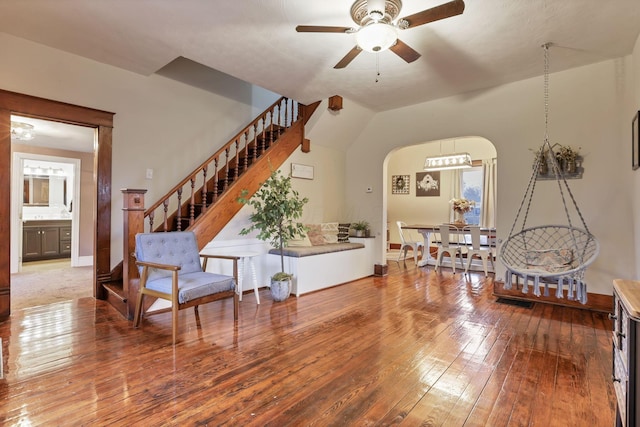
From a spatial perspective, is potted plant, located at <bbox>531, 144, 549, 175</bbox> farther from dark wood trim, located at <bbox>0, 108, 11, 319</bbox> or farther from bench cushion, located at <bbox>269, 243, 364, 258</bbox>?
dark wood trim, located at <bbox>0, 108, 11, 319</bbox>

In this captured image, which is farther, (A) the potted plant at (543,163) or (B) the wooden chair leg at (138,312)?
(A) the potted plant at (543,163)

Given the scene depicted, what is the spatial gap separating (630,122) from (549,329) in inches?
89.1

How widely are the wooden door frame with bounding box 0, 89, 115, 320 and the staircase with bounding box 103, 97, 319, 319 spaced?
1.09 ft

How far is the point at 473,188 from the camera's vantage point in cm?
766

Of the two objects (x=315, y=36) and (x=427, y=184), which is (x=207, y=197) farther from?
(x=427, y=184)

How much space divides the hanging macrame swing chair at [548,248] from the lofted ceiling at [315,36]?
1.39 feet

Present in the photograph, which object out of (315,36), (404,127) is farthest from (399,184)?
(315,36)

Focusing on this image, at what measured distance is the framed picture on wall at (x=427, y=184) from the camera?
8.10 meters

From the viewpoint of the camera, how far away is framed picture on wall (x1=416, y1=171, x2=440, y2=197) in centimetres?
810

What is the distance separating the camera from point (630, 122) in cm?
323

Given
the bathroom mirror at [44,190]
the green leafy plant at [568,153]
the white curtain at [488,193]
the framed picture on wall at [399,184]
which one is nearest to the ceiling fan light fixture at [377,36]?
the green leafy plant at [568,153]

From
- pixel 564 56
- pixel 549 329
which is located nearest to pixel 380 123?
pixel 564 56

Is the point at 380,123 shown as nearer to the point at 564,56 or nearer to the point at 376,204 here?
the point at 376,204

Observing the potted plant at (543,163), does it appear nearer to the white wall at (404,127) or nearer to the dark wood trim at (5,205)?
the white wall at (404,127)
